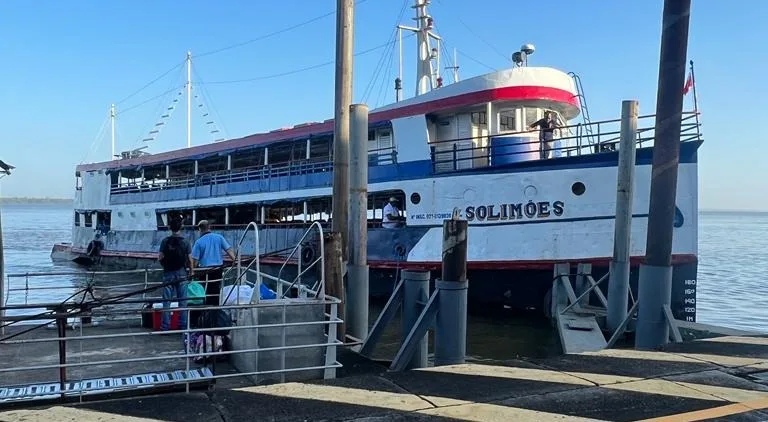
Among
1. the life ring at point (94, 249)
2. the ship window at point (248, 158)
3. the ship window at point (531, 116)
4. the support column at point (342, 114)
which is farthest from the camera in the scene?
the life ring at point (94, 249)

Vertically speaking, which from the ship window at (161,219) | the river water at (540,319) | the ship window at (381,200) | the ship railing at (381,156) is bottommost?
the river water at (540,319)

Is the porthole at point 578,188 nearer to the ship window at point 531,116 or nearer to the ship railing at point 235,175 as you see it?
the ship window at point 531,116

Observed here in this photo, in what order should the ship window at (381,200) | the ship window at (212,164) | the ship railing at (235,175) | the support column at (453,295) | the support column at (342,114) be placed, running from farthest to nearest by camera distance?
the ship window at (212,164)
the ship railing at (235,175)
the ship window at (381,200)
the support column at (342,114)
the support column at (453,295)

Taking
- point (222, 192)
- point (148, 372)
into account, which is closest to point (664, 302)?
point (148, 372)

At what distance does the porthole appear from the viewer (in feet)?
42.1

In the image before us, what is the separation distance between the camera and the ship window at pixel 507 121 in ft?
49.9

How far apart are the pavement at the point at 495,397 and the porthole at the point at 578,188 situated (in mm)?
7528

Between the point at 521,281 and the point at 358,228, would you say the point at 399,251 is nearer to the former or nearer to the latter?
the point at 521,281

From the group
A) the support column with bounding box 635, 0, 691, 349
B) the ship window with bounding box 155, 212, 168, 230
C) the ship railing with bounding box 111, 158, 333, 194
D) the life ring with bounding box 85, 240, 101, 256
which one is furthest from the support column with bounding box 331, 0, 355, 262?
the life ring with bounding box 85, 240, 101, 256

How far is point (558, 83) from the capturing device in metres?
15.2

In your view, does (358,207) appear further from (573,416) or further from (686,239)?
(686,239)

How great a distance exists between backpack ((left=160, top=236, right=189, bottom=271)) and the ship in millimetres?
1844

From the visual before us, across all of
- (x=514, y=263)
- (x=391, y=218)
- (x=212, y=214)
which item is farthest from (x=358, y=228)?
(x=212, y=214)

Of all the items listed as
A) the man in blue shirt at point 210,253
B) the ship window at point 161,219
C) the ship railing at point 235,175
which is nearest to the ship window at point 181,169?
the ship railing at point 235,175
